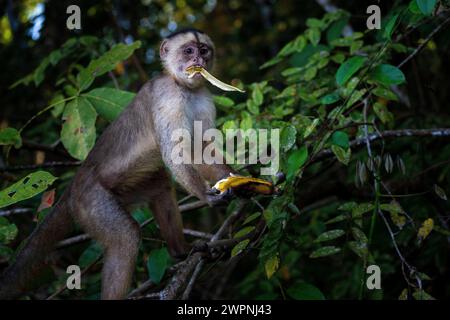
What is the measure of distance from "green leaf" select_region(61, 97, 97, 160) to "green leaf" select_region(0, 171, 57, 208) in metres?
1.09

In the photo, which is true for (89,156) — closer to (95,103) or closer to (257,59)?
(95,103)

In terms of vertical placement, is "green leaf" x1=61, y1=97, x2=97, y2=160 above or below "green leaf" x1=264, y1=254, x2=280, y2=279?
above

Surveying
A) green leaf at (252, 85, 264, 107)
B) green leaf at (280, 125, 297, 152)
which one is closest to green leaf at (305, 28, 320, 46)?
green leaf at (252, 85, 264, 107)

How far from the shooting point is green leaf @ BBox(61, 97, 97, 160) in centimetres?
517

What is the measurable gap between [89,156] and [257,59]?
23.2ft

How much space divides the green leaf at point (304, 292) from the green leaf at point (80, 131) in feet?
7.99

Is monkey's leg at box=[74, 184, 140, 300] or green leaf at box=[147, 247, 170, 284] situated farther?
monkey's leg at box=[74, 184, 140, 300]

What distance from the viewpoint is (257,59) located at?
11.8 metres

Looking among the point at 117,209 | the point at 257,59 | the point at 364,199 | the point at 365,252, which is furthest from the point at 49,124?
the point at 257,59

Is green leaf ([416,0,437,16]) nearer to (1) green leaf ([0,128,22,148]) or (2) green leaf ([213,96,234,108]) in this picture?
(2) green leaf ([213,96,234,108])

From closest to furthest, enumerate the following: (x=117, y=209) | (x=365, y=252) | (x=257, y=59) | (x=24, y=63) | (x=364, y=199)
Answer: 1. (x=365, y=252)
2. (x=117, y=209)
3. (x=364, y=199)
4. (x=24, y=63)
5. (x=257, y=59)

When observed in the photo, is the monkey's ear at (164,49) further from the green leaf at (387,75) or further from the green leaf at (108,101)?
the green leaf at (387,75)

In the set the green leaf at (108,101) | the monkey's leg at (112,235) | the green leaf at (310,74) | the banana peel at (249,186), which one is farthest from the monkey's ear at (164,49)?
the banana peel at (249,186)
